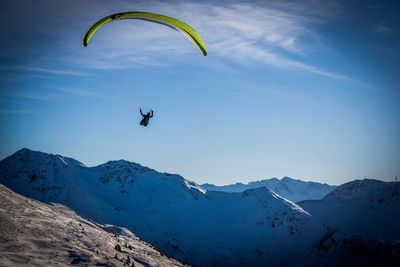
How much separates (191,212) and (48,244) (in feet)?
478

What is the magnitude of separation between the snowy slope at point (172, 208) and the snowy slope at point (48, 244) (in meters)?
108

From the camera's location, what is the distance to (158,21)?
70.1 feet

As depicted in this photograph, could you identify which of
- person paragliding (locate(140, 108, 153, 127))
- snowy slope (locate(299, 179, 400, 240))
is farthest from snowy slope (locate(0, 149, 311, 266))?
person paragliding (locate(140, 108, 153, 127))

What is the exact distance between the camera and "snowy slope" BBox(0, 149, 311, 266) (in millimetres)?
136000

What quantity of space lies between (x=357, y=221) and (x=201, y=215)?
7268 centimetres

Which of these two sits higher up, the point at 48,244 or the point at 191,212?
the point at 48,244

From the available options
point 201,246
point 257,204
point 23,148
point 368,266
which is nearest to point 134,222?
point 201,246

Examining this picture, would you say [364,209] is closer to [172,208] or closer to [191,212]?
[191,212]

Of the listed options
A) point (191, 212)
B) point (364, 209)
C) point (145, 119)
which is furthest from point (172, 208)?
point (145, 119)

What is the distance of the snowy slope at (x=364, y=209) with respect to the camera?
158 m

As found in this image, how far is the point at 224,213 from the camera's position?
162 metres

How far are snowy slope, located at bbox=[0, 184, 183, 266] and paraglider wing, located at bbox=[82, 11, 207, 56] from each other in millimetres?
11103

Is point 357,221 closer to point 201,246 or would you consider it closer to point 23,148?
point 201,246

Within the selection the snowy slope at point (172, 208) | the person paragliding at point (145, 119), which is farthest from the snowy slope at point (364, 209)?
the person paragliding at point (145, 119)
